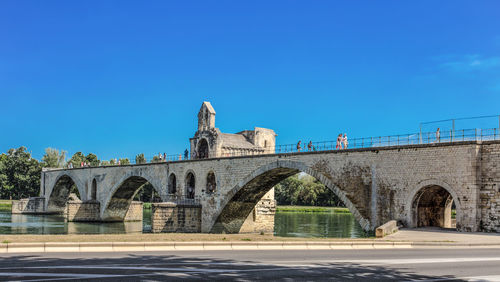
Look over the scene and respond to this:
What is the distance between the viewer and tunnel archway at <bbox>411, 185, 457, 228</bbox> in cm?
2430

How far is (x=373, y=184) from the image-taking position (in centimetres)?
2666

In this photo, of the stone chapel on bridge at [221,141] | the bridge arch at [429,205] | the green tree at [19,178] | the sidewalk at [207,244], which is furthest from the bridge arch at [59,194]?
the sidewalk at [207,244]

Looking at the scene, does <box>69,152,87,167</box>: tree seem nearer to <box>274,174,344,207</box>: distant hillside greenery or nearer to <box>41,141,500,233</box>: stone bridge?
<box>274,174,344,207</box>: distant hillside greenery

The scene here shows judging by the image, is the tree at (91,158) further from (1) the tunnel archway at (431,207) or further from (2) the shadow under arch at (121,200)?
Result: (1) the tunnel archway at (431,207)

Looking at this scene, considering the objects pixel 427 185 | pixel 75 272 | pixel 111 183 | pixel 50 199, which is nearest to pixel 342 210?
pixel 111 183

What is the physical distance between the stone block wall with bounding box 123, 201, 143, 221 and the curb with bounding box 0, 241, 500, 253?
46785 millimetres

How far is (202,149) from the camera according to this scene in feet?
155

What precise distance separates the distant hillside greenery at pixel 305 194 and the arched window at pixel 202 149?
127ft

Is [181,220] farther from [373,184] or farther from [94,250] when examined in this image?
[94,250]

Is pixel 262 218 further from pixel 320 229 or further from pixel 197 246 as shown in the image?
pixel 197 246

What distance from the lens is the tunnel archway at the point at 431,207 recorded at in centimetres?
2430

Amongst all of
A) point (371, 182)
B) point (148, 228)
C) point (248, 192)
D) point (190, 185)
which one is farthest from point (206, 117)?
point (371, 182)

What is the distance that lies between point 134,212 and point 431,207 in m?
43.4

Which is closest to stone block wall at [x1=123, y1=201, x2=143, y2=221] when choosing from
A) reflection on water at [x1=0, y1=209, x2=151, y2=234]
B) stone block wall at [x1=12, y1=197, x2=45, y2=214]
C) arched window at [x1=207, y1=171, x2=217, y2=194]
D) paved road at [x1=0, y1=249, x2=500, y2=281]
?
reflection on water at [x1=0, y1=209, x2=151, y2=234]
